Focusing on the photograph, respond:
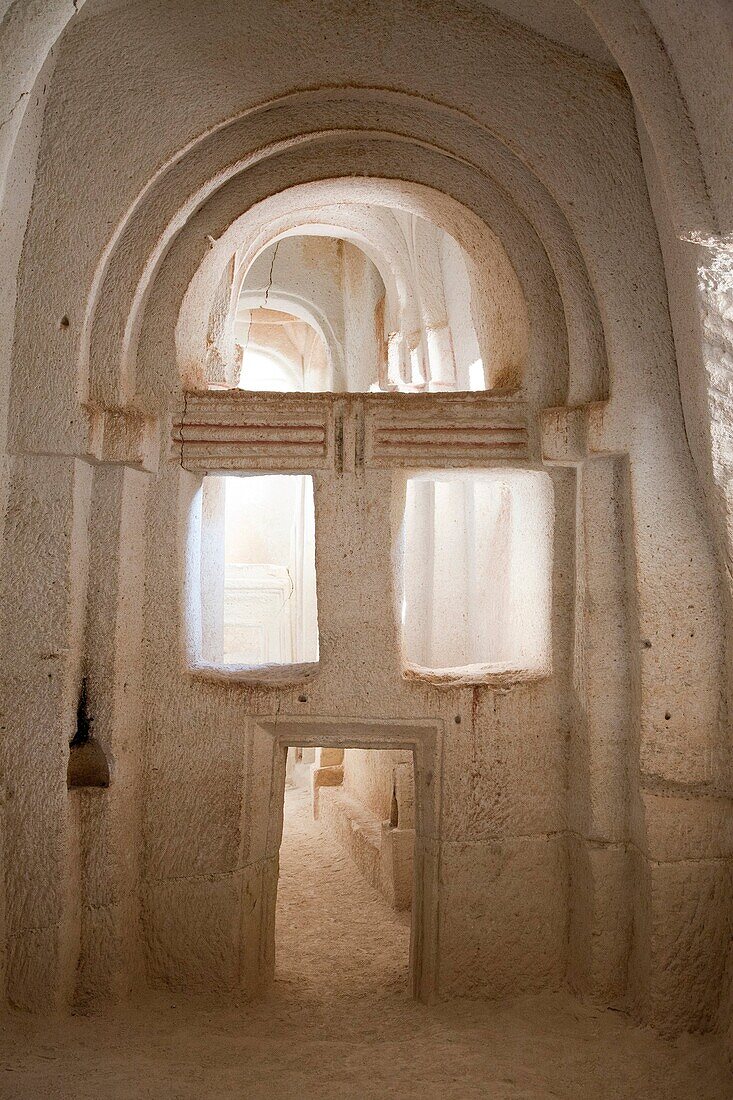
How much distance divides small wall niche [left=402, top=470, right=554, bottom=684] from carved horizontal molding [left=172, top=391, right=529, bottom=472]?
217 mm

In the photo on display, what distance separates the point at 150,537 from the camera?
4.80m

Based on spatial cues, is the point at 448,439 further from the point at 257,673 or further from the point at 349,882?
the point at 349,882

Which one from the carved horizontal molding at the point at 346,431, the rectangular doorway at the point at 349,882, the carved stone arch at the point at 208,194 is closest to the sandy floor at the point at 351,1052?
the rectangular doorway at the point at 349,882

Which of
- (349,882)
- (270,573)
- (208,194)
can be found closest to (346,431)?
(208,194)

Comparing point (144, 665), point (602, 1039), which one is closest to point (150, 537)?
point (144, 665)

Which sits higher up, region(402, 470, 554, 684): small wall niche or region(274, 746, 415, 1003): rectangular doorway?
region(402, 470, 554, 684): small wall niche

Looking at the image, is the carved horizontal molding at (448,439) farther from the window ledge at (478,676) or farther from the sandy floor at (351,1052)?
the sandy floor at (351,1052)

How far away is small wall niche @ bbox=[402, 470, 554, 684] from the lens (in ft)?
16.3

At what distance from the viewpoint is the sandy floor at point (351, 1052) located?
12.7ft

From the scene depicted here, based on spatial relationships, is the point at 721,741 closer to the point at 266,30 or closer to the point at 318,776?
the point at 266,30

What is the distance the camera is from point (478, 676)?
4902 mm

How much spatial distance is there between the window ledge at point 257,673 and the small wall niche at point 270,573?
3996 mm

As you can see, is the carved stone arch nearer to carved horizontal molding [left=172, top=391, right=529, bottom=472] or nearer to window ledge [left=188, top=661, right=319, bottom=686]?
carved horizontal molding [left=172, top=391, right=529, bottom=472]

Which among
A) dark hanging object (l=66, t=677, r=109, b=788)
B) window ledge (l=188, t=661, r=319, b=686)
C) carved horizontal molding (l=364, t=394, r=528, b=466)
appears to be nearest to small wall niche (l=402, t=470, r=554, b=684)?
carved horizontal molding (l=364, t=394, r=528, b=466)
